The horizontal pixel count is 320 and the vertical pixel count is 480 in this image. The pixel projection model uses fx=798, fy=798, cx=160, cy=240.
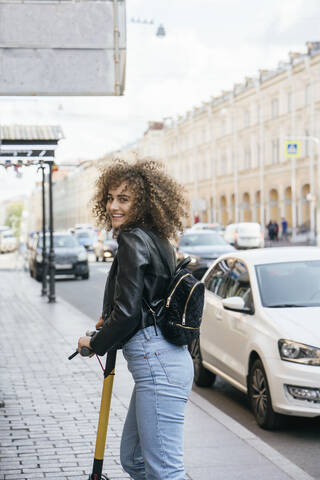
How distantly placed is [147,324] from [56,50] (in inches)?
79.4

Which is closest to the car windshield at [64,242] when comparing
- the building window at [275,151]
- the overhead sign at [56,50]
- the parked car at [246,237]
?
the parked car at [246,237]

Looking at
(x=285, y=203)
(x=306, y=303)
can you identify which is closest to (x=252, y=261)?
(x=306, y=303)

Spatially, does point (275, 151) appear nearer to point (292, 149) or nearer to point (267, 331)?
point (292, 149)

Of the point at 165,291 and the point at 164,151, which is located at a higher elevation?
the point at 164,151

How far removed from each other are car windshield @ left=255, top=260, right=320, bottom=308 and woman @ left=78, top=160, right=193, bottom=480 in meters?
3.74

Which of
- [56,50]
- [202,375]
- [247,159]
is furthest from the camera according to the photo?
[247,159]

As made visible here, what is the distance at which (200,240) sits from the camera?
25734mm

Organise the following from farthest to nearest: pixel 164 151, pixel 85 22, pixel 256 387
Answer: pixel 164 151 < pixel 256 387 < pixel 85 22

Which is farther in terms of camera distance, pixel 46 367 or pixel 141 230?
pixel 46 367

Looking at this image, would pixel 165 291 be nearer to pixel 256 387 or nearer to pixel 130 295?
pixel 130 295

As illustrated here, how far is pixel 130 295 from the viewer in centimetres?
338

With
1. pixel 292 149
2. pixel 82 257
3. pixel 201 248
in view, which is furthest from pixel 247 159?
pixel 201 248

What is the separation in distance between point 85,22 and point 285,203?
58.4m

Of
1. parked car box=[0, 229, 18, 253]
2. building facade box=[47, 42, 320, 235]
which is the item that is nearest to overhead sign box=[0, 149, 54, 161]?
building facade box=[47, 42, 320, 235]
